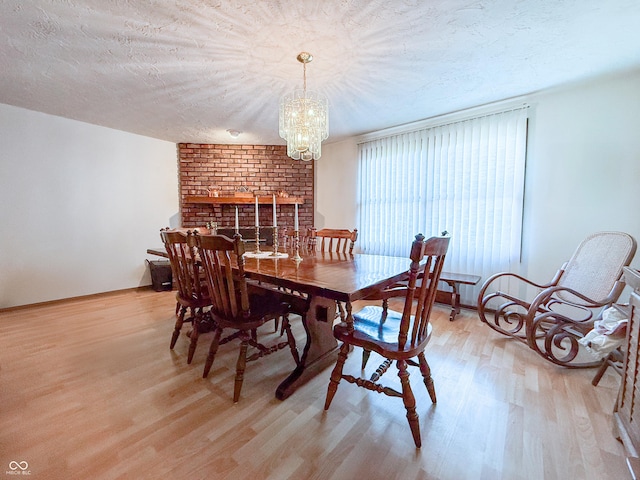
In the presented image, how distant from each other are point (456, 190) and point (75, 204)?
4.90 m

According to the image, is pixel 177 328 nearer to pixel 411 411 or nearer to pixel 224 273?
pixel 224 273

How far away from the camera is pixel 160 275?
3.98 meters

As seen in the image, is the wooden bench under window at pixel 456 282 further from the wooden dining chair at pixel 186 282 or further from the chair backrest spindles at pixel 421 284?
the wooden dining chair at pixel 186 282

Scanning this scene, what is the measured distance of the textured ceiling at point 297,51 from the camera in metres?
1.61

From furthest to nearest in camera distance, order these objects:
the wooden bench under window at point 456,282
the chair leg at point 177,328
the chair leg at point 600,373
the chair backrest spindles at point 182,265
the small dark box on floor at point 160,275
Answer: the small dark box on floor at point 160,275 < the wooden bench under window at point 456,282 < the chair leg at point 177,328 < the chair backrest spindles at point 182,265 < the chair leg at point 600,373

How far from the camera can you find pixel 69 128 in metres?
3.44

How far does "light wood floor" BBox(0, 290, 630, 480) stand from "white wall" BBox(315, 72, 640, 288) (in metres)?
1.27

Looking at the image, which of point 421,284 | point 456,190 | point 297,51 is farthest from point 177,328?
point 456,190

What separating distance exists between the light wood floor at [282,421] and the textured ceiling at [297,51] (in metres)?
2.32

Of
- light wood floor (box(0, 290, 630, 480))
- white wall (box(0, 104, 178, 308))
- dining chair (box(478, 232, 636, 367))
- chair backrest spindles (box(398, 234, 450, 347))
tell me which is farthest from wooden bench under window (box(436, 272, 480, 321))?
white wall (box(0, 104, 178, 308))

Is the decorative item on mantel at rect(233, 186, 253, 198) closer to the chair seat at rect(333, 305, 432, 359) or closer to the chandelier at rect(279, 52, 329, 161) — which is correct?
the chandelier at rect(279, 52, 329, 161)

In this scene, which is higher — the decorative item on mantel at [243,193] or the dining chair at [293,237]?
the decorative item on mantel at [243,193]

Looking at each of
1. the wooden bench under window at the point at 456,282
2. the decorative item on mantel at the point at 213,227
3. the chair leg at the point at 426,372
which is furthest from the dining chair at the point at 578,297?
the decorative item on mantel at the point at 213,227

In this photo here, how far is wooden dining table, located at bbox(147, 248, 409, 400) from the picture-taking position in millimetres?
1337
